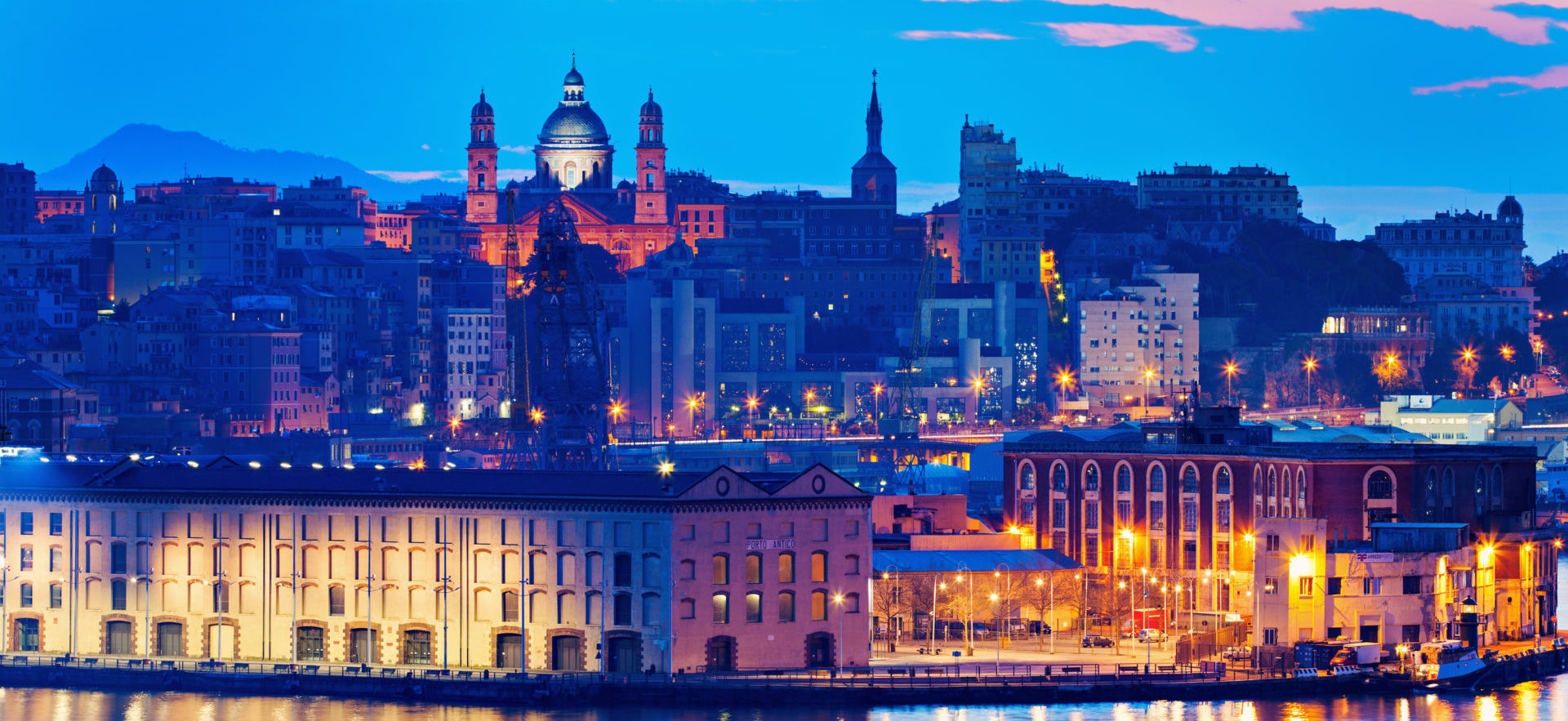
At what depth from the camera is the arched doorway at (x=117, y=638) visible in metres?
80.1

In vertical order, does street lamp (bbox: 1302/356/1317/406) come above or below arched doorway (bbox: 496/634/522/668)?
above

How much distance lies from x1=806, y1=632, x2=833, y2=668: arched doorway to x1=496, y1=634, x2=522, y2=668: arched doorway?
658 centimetres

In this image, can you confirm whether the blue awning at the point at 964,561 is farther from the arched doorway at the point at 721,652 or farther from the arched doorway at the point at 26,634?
the arched doorway at the point at 26,634

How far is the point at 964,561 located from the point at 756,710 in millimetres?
14507

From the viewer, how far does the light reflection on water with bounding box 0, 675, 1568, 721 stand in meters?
72.4

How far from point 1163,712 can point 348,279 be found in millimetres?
115059

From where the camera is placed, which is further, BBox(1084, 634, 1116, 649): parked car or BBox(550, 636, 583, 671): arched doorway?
BBox(1084, 634, 1116, 649): parked car

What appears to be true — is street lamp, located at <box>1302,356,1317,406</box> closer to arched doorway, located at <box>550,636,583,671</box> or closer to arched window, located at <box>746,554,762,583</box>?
arched window, located at <box>746,554,762,583</box>

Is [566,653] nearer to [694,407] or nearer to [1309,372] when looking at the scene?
[694,407]

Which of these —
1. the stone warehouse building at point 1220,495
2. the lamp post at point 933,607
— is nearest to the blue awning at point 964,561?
the lamp post at point 933,607

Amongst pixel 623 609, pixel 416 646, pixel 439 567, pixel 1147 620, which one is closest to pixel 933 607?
pixel 1147 620

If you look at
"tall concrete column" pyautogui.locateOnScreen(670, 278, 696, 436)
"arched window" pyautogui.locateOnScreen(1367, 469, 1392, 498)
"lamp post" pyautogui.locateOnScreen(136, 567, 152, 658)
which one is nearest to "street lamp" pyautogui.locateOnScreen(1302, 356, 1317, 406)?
"tall concrete column" pyautogui.locateOnScreen(670, 278, 696, 436)

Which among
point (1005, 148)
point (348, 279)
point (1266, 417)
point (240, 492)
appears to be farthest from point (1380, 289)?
point (240, 492)

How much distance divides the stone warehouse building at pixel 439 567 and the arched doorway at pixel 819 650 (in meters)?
0.05
